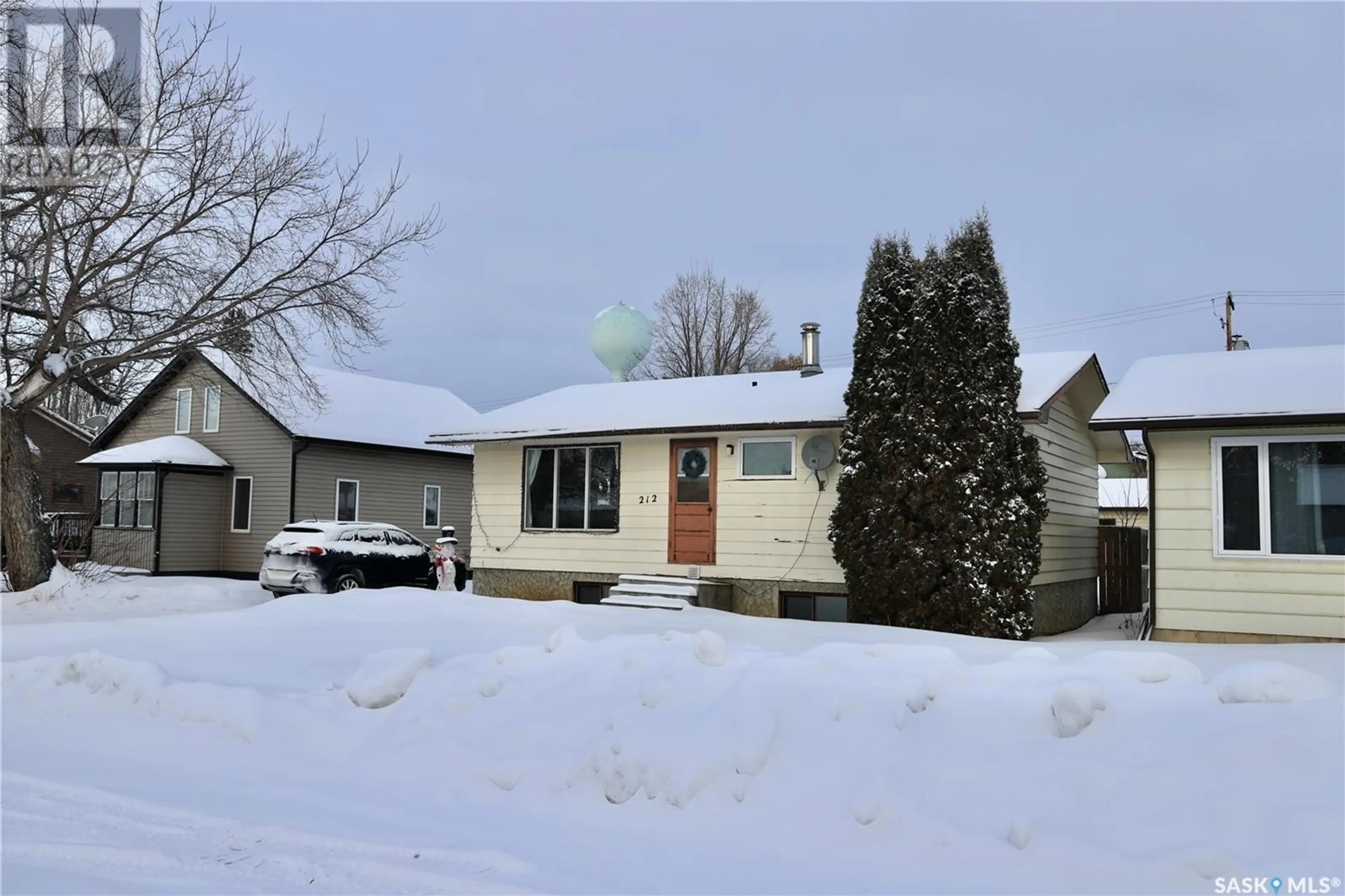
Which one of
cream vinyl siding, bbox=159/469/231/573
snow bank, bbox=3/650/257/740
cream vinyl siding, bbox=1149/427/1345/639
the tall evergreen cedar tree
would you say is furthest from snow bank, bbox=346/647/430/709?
cream vinyl siding, bbox=159/469/231/573

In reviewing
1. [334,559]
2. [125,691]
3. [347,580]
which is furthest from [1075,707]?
[347,580]

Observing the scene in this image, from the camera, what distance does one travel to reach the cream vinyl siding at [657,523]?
14.8 meters

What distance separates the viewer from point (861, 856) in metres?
4.91

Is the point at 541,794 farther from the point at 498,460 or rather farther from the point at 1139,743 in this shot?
the point at 498,460

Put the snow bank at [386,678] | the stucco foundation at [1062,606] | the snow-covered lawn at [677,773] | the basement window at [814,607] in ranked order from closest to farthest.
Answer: the snow-covered lawn at [677,773], the snow bank at [386,678], the stucco foundation at [1062,606], the basement window at [814,607]

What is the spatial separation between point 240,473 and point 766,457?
16038 millimetres

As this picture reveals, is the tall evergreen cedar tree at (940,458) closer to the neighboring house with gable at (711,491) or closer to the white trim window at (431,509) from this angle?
the neighboring house with gable at (711,491)

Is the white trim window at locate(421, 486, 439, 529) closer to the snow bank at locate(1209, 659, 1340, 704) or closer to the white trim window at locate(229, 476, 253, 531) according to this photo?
the white trim window at locate(229, 476, 253, 531)

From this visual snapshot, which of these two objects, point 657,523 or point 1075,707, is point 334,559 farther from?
point 1075,707

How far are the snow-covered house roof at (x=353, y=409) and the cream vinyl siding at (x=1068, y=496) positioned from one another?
15.2m

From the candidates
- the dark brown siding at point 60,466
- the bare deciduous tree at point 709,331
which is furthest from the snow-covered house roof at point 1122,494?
the dark brown siding at point 60,466

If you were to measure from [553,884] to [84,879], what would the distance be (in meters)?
2.18

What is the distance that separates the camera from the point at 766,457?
15250 millimetres

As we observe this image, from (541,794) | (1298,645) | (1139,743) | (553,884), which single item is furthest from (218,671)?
(1298,645)
